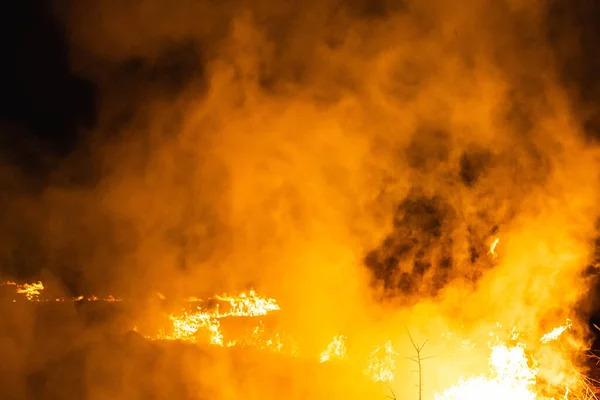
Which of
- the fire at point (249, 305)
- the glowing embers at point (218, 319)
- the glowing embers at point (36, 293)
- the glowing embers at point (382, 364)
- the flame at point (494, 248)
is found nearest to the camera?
the glowing embers at point (36, 293)

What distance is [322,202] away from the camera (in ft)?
26.6

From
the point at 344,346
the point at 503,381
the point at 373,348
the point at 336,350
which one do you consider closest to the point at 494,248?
the point at 503,381

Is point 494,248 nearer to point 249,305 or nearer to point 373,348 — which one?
point 373,348

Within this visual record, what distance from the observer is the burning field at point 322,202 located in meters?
7.70

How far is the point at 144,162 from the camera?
317 inches

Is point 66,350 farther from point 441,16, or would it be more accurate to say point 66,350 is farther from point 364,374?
point 441,16

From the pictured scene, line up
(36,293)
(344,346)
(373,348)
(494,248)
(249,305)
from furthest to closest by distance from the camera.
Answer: (494,248) → (373,348) → (344,346) → (249,305) → (36,293)

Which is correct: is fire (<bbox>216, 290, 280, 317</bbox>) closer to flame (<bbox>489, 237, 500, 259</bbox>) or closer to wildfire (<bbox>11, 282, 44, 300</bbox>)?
wildfire (<bbox>11, 282, 44, 300</bbox>)

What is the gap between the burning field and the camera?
7.70m

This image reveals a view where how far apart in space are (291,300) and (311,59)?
10.9 feet

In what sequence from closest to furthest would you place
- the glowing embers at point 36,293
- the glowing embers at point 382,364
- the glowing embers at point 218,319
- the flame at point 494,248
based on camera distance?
1. the glowing embers at point 36,293
2. the glowing embers at point 218,319
3. the glowing embers at point 382,364
4. the flame at point 494,248

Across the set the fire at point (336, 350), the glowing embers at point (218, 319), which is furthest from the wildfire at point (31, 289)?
the fire at point (336, 350)

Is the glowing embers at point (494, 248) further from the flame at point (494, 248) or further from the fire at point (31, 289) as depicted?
the fire at point (31, 289)

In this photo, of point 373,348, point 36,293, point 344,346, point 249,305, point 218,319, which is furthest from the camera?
point 373,348
